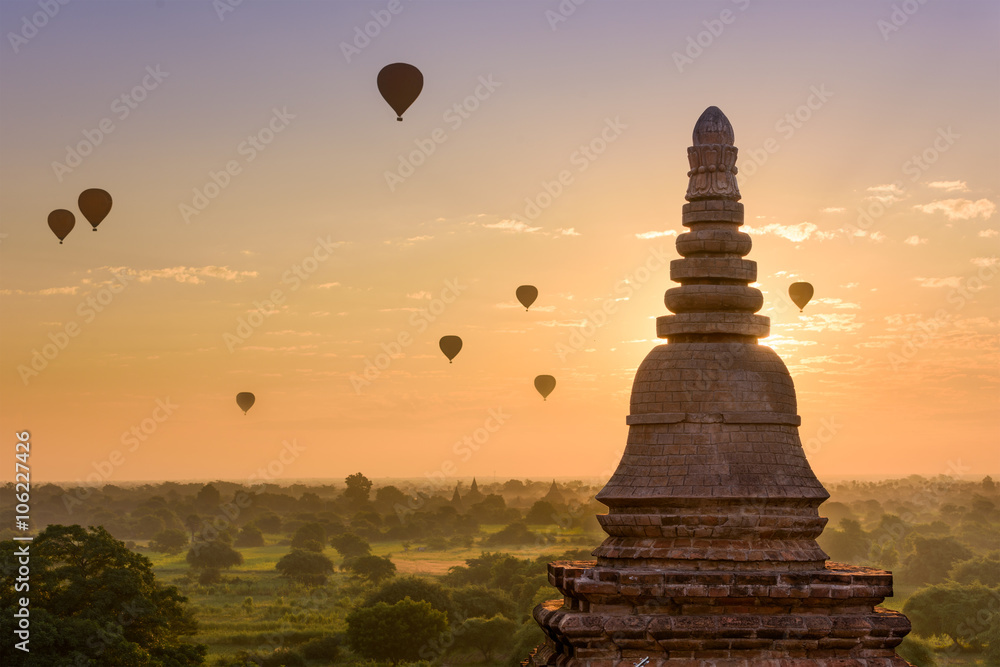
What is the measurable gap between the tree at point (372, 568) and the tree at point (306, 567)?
190 centimetres

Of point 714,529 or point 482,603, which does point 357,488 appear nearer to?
point 482,603

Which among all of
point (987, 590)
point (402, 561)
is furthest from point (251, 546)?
point (987, 590)

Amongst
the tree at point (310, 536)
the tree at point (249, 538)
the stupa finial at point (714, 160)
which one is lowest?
the stupa finial at point (714, 160)

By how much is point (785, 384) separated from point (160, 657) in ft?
96.7

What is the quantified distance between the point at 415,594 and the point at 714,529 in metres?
51.3

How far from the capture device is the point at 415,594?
63375mm

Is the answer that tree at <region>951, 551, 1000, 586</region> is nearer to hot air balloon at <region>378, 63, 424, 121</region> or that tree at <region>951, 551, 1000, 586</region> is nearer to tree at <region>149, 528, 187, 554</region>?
hot air balloon at <region>378, 63, 424, 121</region>

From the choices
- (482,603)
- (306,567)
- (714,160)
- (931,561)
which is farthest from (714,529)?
(931,561)

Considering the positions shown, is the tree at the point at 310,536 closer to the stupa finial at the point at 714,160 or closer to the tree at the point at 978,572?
the tree at the point at 978,572

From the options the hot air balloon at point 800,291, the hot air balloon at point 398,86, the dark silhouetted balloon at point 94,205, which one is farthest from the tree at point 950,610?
the dark silhouetted balloon at point 94,205

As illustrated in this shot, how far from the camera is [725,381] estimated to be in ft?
48.5

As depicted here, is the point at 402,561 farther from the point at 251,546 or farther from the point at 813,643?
the point at 813,643

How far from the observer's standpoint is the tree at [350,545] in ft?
Answer: 340

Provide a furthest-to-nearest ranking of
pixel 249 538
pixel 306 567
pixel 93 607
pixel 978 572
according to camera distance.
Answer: pixel 249 538 < pixel 306 567 < pixel 978 572 < pixel 93 607
